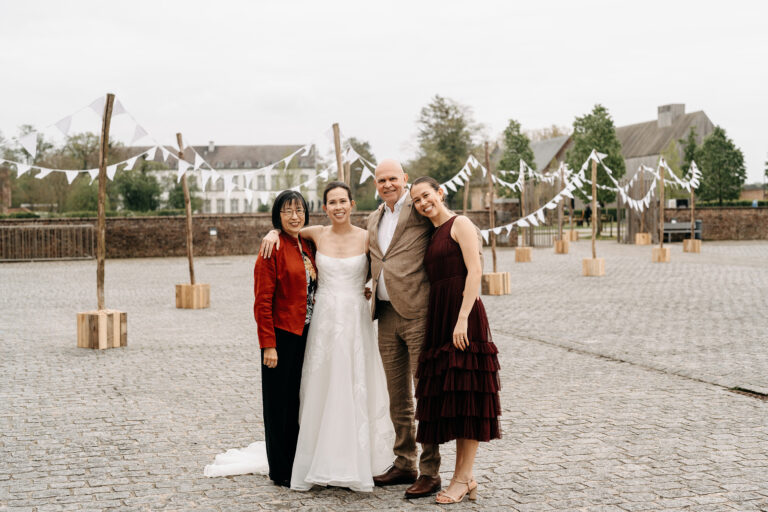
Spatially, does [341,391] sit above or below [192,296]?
above

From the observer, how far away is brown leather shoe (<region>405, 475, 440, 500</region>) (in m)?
4.18

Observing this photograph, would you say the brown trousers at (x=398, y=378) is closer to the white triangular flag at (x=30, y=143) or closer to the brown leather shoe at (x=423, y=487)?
the brown leather shoe at (x=423, y=487)

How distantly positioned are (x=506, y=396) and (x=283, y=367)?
277 centimetres

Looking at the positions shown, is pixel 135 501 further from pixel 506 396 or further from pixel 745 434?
pixel 745 434

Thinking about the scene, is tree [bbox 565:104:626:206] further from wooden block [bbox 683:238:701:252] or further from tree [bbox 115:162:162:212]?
tree [bbox 115:162:162:212]

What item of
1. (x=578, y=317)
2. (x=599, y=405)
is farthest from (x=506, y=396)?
(x=578, y=317)

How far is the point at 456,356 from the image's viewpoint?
4.06m

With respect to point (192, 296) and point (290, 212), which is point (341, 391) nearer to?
point (290, 212)

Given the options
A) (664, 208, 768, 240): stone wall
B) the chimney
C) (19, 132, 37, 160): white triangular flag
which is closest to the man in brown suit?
(19, 132, 37, 160): white triangular flag

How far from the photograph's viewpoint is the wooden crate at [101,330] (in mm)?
9266

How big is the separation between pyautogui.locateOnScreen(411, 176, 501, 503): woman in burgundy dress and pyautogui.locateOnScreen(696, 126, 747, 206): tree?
55.6 meters

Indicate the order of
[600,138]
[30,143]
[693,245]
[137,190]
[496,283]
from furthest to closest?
[600,138]
[137,190]
[693,245]
[496,283]
[30,143]

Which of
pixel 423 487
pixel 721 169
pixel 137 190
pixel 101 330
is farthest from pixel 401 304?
pixel 721 169

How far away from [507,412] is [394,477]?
1.90m
